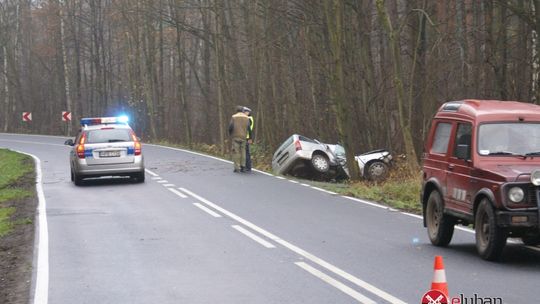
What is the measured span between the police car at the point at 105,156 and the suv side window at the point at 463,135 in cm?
1233

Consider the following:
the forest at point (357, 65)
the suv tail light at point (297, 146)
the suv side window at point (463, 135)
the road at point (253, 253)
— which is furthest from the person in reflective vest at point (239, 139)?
the suv side window at point (463, 135)

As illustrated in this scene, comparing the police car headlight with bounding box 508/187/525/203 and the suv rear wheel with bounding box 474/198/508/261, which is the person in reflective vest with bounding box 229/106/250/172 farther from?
the police car headlight with bounding box 508/187/525/203

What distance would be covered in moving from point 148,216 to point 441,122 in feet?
19.8

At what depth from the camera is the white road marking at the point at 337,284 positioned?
25.3ft

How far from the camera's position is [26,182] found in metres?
23.3

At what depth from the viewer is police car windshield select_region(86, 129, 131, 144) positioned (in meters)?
21.6

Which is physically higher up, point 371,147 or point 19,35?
point 19,35

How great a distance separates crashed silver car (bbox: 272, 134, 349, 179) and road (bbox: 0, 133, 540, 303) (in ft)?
16.4

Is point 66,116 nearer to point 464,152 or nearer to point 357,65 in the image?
point 357,65

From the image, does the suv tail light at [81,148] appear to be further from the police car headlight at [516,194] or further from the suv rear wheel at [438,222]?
the police car headlight at [516,194]

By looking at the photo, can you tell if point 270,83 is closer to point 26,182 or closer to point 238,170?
point 238,170

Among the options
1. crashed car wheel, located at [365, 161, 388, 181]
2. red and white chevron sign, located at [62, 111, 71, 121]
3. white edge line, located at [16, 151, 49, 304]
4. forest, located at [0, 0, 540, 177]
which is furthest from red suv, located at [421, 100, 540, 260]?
red and white chevron sign, located at [62, 111, 71, 121]

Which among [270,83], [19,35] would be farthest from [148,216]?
[19,35]

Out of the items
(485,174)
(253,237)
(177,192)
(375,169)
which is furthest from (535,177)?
(375,169)
